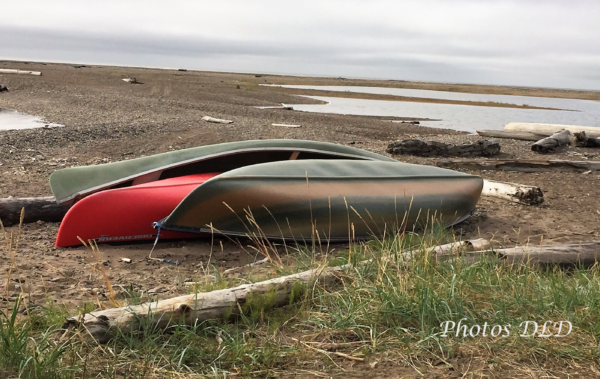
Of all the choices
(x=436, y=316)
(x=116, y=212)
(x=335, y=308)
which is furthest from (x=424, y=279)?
(x=116, y=212)

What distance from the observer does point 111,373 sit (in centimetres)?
217

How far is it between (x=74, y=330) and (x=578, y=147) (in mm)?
11381

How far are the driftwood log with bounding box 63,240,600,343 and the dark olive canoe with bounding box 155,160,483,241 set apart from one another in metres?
0.90

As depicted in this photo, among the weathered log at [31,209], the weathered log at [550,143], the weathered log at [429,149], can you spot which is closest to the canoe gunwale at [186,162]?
the weathered log at [31,209]

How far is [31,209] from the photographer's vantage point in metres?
5.10

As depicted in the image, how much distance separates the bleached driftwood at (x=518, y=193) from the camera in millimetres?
6188

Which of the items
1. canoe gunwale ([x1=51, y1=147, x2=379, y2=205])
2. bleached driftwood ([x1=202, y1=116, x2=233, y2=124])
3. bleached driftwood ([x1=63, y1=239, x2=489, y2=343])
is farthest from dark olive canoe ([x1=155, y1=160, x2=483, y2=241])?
bleached driftwood ([x1=202, y1=116, x2=233, y2=124])

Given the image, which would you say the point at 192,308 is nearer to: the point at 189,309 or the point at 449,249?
the point at 189,309

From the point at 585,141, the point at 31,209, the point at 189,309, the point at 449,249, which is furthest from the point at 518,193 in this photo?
the point at 585,141

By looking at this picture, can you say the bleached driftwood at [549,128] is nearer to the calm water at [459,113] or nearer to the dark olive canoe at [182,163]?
the calm water at [459,113]

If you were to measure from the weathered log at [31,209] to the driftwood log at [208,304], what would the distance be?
296 centimetres

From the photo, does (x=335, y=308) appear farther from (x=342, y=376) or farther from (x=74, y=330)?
(x=74, y=330)

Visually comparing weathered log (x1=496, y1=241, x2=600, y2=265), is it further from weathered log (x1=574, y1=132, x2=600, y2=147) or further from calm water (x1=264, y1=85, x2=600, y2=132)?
calm water (x1=264, y1=85, x2=600, y2=132)

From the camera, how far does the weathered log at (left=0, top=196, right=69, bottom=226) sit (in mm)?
4977
